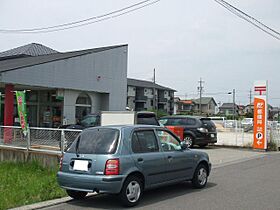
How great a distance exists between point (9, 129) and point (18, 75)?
5.53 m

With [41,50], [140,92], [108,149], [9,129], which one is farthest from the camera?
[140,92]

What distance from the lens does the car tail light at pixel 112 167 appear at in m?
6.63

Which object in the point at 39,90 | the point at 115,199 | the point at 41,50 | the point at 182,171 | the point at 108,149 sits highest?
the point at 41,50

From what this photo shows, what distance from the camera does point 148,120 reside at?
48.6 feet

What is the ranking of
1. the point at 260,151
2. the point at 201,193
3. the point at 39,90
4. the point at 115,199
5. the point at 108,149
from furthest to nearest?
the point at 39,90, the point at 260,151, the point at 201,193, the point at 115,199, the point at 108,149

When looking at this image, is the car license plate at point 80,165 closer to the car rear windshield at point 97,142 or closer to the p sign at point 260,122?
the car rear windshield at point 97,142

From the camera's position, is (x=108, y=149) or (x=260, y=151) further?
(x=260, y=151)

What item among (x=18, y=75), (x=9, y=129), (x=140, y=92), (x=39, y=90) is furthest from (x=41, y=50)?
(x=140, y=92)

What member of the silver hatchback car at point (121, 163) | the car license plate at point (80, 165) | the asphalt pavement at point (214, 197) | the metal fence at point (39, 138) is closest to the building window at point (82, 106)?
the metal fence at point (39, 138)

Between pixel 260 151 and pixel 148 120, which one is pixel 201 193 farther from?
pixel 260 151

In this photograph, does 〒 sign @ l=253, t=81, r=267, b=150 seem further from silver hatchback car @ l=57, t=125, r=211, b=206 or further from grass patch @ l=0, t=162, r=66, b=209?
silver hatchback car @ l=57, t=125, r=211, b=206

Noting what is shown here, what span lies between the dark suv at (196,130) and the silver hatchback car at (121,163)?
11003 mm

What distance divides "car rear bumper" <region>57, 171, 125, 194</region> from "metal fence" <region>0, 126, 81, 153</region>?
4.25 metres

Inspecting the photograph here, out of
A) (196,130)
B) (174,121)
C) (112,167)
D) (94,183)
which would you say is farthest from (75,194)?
(174,121)
